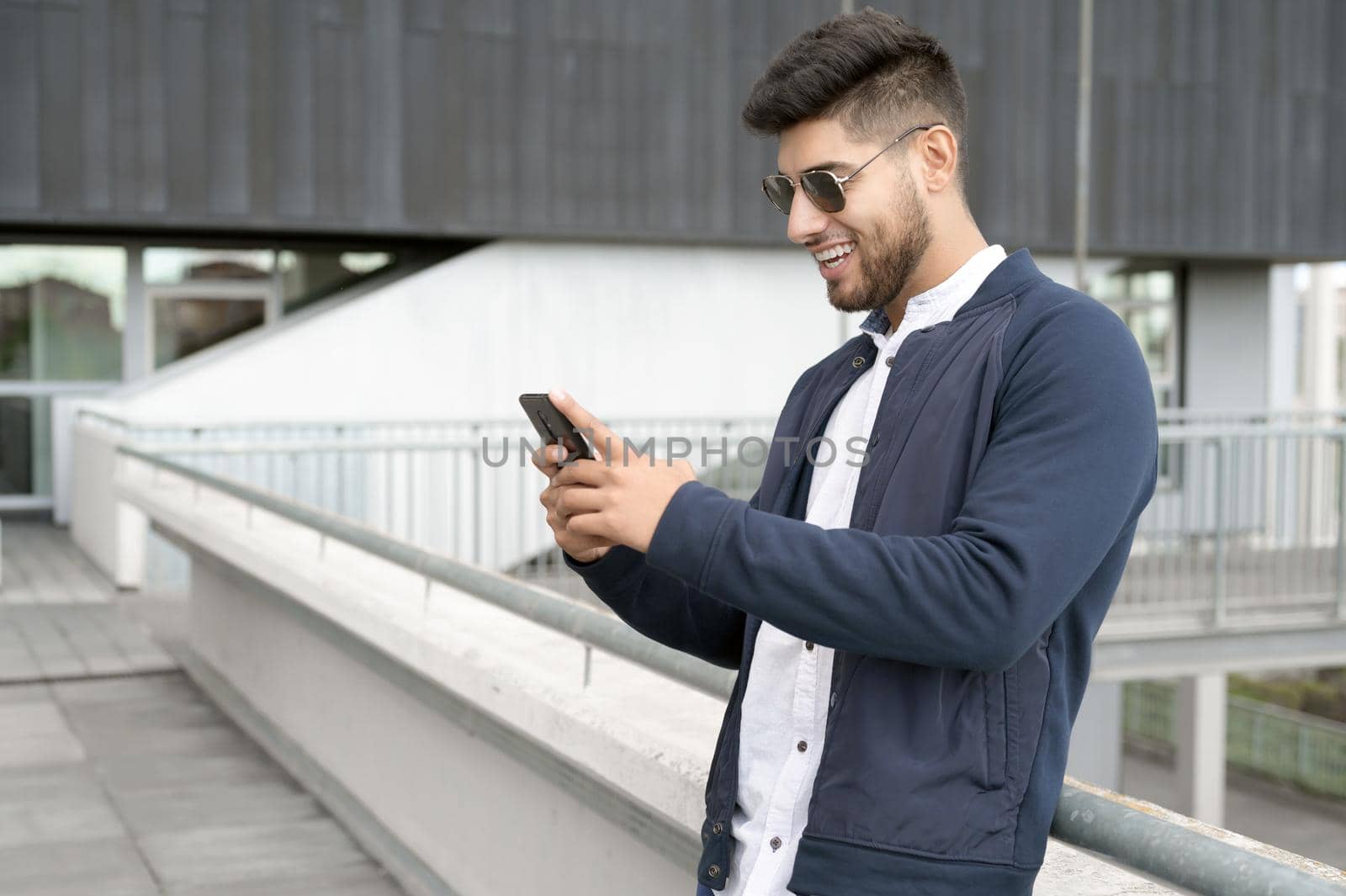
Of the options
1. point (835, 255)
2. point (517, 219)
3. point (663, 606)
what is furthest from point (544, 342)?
point (835, 255)

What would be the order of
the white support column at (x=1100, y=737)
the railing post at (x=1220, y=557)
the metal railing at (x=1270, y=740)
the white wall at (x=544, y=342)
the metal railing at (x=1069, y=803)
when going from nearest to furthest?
the metal railing at (x=1069, y=803) → the railing post at (x=1220, y=557) → the white wall at (x=544, y=342) → the white support column at (x=1100, y=737) → the metal railing at (x=1270, y=740)

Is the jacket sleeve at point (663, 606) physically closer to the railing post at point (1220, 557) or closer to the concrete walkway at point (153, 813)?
the concrete walkway at point (153, 813)

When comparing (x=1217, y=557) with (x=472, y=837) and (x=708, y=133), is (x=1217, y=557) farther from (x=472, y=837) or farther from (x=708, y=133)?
(x=708, y=133)

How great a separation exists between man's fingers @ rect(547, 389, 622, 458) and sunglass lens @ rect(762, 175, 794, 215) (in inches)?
17.1

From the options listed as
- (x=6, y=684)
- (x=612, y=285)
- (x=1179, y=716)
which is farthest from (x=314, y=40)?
(x=1179, y=716)

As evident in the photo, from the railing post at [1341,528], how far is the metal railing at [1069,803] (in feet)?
23.0

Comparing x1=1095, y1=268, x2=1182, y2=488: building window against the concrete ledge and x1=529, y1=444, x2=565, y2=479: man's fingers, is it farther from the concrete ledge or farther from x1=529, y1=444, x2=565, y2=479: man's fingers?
x1=529, y1=444, x2=565, y2=479: man's fingers

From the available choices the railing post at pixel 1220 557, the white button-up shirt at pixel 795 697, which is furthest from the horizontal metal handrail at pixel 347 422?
the white button-up shirt at pixel 795 697

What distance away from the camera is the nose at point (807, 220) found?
69.3 inches

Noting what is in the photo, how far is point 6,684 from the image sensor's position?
768 cm

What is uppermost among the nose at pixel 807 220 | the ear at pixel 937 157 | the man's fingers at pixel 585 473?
the ear at pixel 937 157

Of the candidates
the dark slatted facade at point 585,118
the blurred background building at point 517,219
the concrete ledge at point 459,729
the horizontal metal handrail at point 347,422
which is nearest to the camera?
the concrete ledge at point 459,729

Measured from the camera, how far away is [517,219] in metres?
17.3

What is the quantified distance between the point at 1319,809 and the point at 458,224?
15.5m
